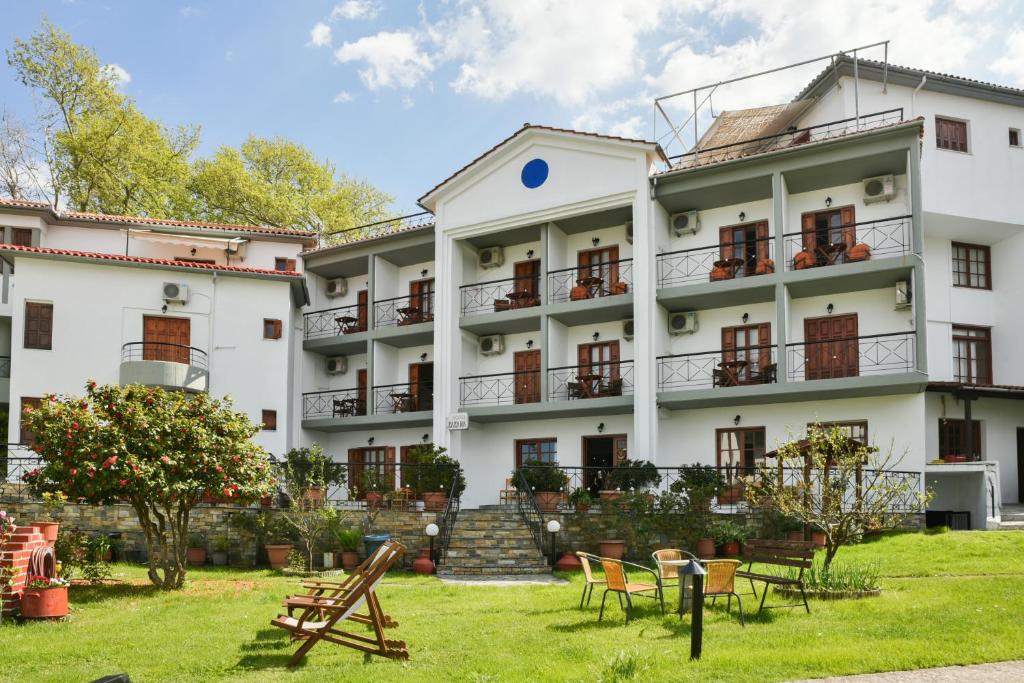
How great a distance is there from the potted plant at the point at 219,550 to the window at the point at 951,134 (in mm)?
20049

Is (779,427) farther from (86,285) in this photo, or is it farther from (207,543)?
(86,285)

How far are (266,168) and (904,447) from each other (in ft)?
90.5

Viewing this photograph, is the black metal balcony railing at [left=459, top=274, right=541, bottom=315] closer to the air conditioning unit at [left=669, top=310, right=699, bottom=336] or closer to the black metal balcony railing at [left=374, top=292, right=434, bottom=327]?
the black metal balcony railing at [left=374, top=292, right=434, bottom=327]

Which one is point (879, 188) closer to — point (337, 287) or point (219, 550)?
point (337, 287)

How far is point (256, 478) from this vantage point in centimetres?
1523

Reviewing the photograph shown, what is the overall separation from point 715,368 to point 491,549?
7.80 metres

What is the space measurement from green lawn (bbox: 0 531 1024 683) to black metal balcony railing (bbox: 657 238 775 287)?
1024 centimetres

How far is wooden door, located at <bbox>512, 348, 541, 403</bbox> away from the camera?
25312mm

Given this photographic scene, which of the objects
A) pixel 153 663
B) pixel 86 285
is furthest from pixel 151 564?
pixel 86 285

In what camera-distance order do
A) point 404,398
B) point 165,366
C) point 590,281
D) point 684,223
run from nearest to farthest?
point 165,366 < point 684,223 < point 590,281 < point 404,398

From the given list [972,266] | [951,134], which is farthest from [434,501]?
[951,134]

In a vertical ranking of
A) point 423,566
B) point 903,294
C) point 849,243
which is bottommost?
point 423,566

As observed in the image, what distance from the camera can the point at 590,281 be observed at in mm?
24375

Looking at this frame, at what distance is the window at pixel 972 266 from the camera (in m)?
25.1
